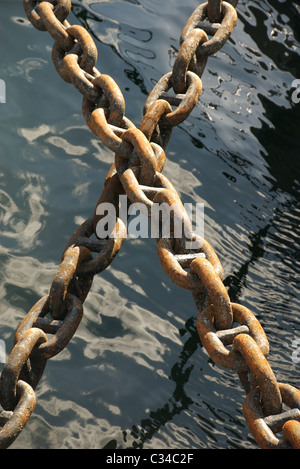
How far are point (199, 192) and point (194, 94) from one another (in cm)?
170

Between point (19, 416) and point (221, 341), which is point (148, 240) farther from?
point (19, 416)

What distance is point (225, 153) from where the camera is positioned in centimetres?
421

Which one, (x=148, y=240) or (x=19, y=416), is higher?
(x=19, y=416)

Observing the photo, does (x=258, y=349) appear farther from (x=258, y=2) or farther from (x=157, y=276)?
(x=258, y=2)

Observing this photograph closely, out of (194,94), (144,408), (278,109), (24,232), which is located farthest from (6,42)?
(144,408)

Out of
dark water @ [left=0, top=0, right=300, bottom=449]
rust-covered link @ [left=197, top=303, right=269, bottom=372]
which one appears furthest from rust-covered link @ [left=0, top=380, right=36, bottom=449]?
dark water @ [left=0, top=0, right=300, bottom=449]

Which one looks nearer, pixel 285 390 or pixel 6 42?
pixel 285 390

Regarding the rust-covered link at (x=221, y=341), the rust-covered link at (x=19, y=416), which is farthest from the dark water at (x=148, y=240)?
the rust-covered link at (x=221, y=341)

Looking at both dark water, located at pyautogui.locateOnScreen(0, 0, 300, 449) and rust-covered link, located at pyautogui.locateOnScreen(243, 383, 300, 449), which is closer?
rust-covered link, located at pyautogui.locateOnScreen(243, 383, 300, 449)

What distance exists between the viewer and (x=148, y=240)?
139 inches

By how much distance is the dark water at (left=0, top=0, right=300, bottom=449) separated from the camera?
9.22ft

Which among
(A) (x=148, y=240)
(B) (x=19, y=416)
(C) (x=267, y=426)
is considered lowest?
(A) (x=148, y=240)

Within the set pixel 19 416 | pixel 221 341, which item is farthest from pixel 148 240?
pixel 19 416

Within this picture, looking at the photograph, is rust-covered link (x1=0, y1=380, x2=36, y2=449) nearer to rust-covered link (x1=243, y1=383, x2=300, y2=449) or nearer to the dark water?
rust-covered link (x1=243, y1=383, x2=300, y2=449)
